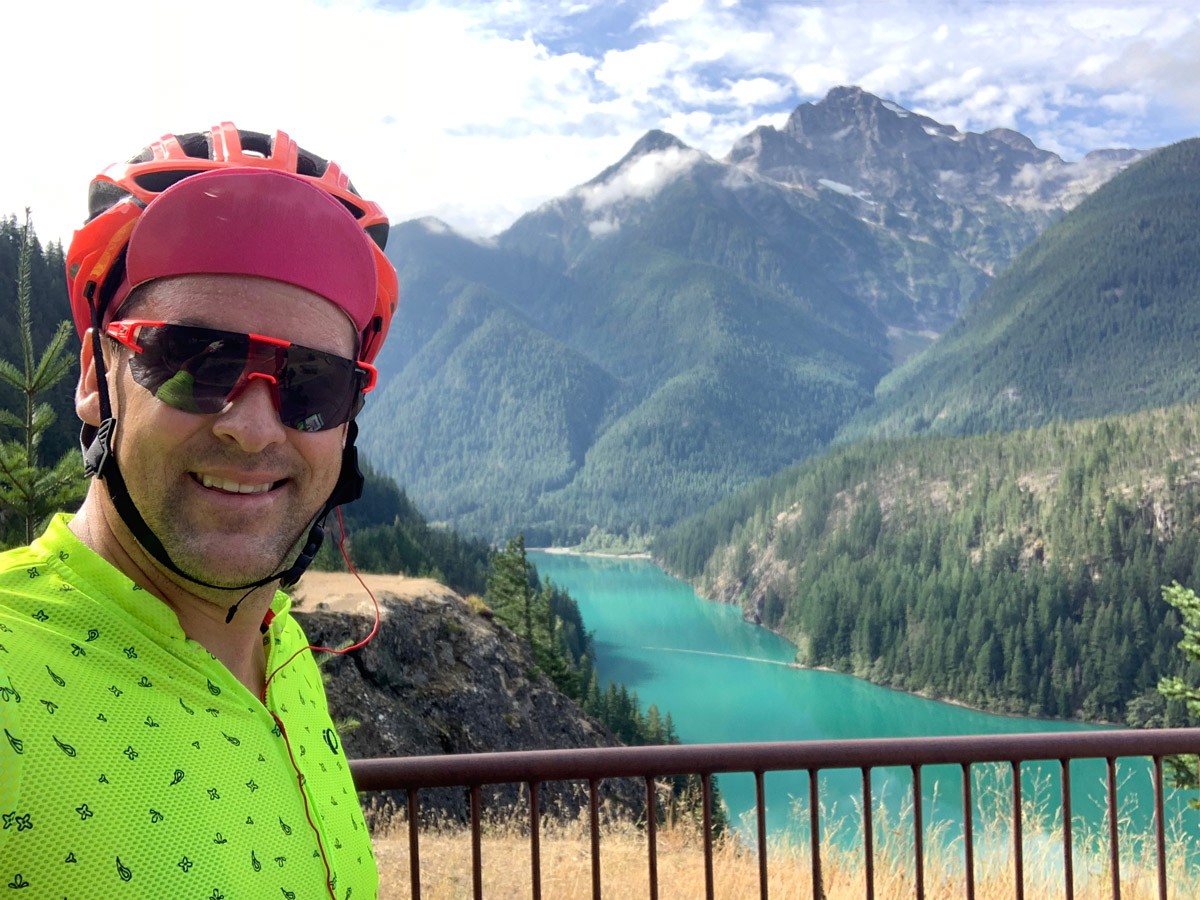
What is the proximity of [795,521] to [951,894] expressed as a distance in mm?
123025

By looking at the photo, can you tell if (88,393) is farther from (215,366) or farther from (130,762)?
(130,762)

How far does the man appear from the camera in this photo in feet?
4.35

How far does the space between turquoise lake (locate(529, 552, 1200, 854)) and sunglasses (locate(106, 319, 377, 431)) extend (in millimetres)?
38082

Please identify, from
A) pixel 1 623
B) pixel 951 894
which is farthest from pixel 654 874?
pixel 951 894

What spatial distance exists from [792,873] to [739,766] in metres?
3.44

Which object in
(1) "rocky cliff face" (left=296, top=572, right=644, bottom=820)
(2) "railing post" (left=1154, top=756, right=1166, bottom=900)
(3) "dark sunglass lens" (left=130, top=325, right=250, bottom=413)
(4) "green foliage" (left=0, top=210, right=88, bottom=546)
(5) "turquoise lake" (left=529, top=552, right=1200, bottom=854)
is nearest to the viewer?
(3) "dark sunglass lens" (left=130, top=325, right=250, bottom=413)

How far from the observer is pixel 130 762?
53.4 inches

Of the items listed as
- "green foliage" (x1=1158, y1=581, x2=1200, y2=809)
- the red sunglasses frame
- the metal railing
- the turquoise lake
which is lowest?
the turquoise lake

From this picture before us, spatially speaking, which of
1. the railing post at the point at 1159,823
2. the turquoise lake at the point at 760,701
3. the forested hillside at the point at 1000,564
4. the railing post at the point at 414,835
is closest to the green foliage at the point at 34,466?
the railing post at the point at 414,835

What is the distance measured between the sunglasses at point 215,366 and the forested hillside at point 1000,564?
83.5 meters

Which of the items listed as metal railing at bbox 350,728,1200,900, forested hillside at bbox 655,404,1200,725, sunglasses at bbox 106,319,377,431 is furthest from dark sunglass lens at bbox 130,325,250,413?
forested hillside at bbox 655,404,1200,725

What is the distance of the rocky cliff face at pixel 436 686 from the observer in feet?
66.3

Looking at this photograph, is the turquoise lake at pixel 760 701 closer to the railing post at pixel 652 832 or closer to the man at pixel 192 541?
the railing post at pixel 652 832

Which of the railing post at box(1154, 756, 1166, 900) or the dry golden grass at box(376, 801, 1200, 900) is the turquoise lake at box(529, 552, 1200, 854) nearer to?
the dry golden grass at box(376, 801, 1200, 900)
